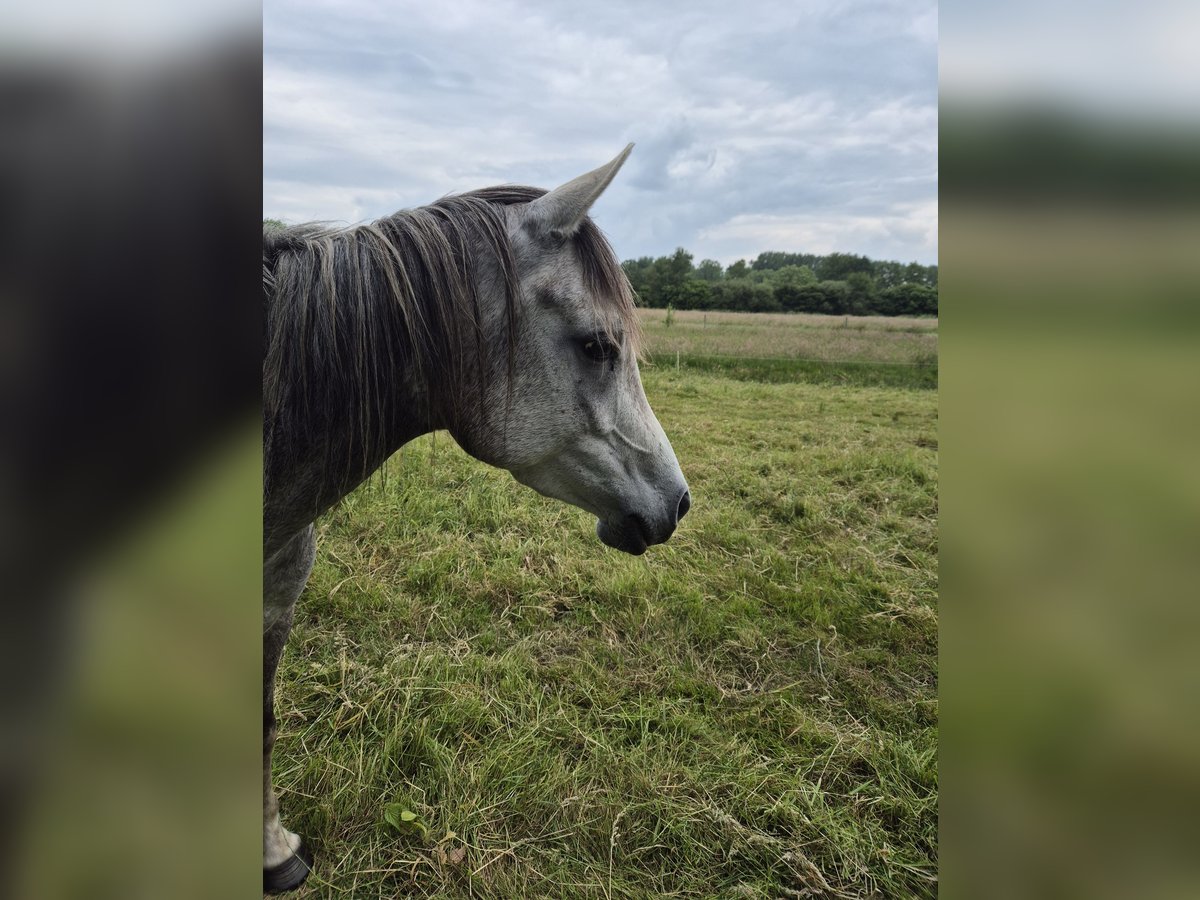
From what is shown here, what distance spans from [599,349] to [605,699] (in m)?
1.45

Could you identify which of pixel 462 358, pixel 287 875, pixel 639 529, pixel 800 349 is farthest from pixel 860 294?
pixel 287 875

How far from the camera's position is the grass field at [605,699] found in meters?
1.67

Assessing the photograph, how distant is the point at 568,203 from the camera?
1222 mm

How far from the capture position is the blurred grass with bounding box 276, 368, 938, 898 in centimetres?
167

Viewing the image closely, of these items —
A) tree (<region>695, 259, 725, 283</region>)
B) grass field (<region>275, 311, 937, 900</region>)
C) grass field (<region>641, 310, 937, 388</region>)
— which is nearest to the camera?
grass field (<region>275, 311, 937, 900</region>)

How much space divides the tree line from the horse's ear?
12069 mm

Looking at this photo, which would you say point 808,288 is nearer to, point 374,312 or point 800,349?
point 800,349
